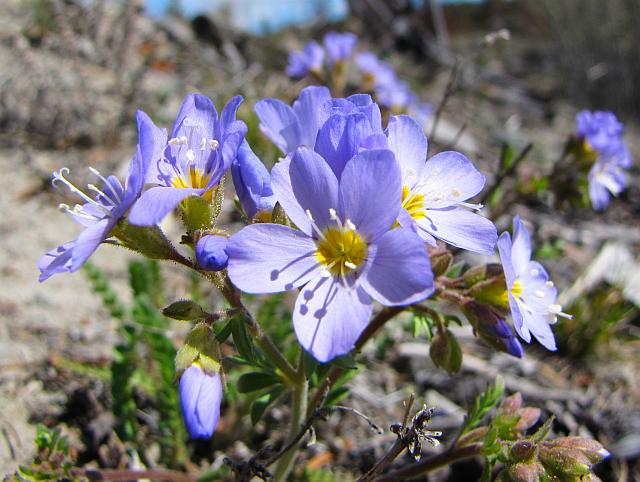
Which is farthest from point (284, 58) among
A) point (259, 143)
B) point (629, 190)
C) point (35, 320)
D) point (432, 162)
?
point (432, 162)

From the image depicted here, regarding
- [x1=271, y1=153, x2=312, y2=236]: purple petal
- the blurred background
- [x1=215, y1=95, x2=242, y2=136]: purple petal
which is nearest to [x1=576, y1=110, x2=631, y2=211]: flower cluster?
the blurred background

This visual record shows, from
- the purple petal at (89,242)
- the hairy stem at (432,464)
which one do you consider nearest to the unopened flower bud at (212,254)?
the purple petal at (89,242)

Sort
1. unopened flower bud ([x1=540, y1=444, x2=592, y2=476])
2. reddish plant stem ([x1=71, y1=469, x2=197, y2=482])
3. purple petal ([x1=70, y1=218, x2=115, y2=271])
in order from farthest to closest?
reddish plant stem ([x1=71, y1=469, x2=197, y2=482]), unopened flower bud ([x1=540, y1=444, x2=592, y2=476]), purple petal ([x1=70, y1=218, x2=115, y2=271])

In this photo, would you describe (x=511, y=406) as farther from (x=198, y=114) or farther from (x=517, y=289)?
(x=198, y=114)

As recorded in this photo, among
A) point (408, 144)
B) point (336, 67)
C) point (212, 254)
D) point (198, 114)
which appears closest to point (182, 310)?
point (212, 254)

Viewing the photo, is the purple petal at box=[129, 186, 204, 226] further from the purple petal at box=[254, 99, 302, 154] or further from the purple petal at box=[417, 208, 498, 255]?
the purple petal at box=[417, 208, 498, 255]
